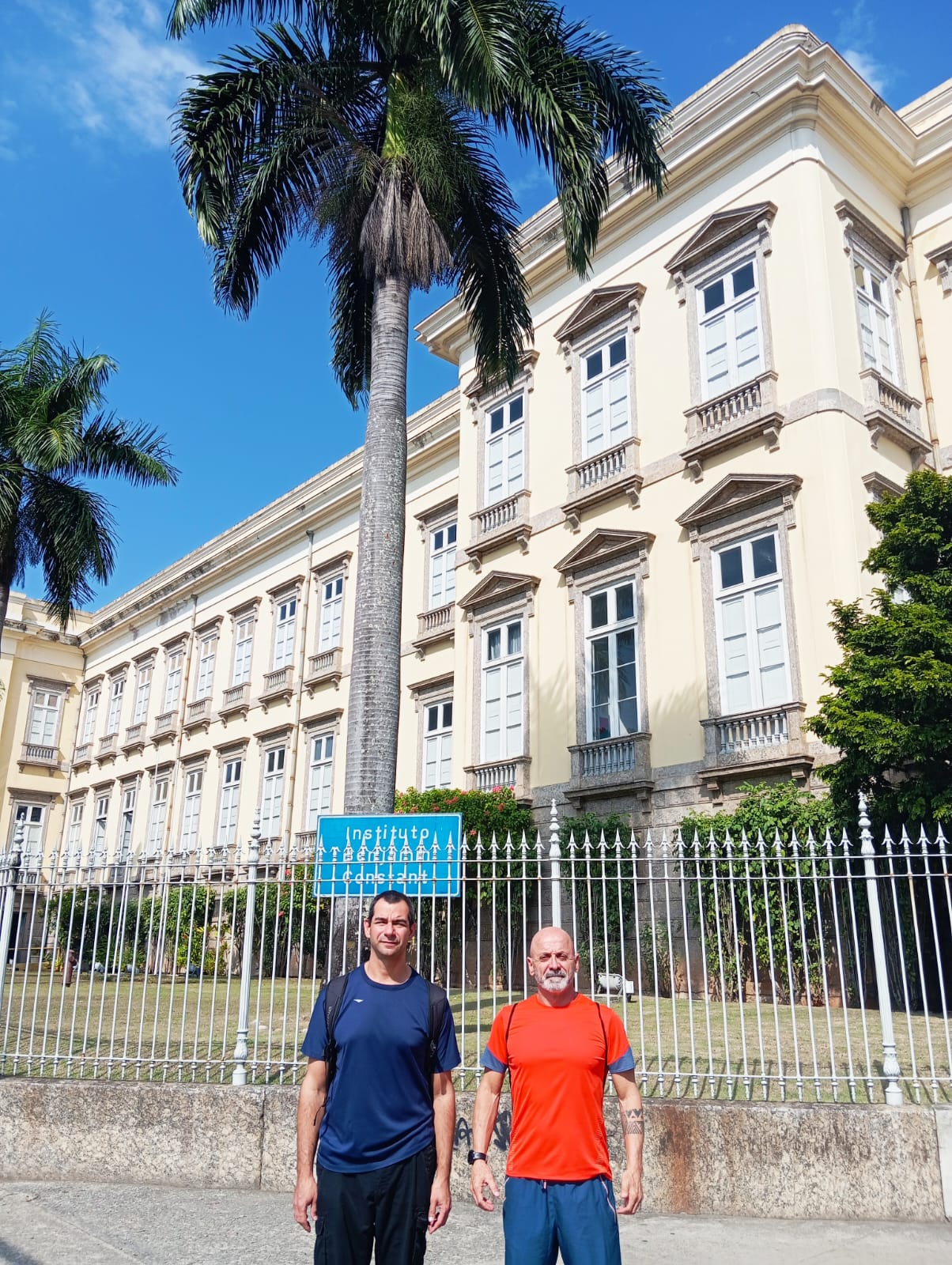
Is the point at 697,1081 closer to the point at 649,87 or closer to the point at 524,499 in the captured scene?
the point at 649,87

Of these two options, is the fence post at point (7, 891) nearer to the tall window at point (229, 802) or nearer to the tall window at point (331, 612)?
the tall window at point (331, 612)

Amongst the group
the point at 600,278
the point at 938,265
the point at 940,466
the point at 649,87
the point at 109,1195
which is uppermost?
the point at 600,278

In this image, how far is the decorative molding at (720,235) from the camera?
15.2m

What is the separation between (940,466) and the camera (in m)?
15.0

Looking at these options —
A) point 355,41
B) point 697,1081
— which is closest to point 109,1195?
point 697,1081

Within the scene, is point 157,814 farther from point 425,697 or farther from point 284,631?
point 425,697

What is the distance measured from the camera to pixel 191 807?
29375 mm

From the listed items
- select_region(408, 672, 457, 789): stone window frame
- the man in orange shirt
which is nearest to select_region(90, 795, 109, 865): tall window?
select_region(408, 672, 457, 789): stone window frame

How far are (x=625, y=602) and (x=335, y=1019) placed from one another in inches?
516

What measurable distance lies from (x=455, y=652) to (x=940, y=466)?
8893 millimetres

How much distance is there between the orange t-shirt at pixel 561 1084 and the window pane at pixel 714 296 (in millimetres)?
14086

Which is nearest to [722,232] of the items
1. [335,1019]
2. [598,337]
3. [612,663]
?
[598,337]

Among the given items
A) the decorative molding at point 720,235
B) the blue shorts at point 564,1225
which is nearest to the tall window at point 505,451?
the decorative molding at point 720,235

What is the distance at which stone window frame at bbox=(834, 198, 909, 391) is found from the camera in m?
15.0
